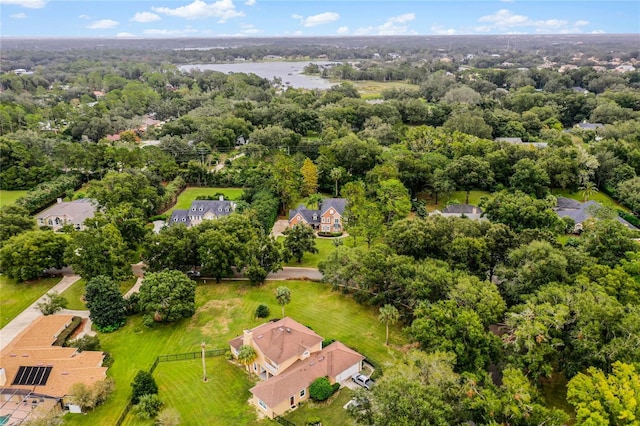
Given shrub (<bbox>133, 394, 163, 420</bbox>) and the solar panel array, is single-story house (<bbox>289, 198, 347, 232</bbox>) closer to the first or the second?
shrub (<bbox>133, 394, 163, 420</bbox>)

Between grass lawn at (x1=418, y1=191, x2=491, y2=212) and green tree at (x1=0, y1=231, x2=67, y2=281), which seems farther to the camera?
grass lawn at (x1=418, y1=191, x2=491, y2=212)

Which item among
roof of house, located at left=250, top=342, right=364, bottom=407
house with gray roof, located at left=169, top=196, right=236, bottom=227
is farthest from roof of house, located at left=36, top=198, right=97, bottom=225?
roof of house, located at left=250, top=342, right=364, bottom=407

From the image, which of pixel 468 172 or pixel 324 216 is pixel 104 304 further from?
pixel 468 172

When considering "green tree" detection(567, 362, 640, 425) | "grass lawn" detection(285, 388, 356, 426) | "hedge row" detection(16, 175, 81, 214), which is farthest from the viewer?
"hedge row" detection(16, 175, 81, 214)

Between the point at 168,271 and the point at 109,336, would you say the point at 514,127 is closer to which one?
the point at 168,271

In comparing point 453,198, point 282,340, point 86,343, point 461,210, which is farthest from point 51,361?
point 453,198

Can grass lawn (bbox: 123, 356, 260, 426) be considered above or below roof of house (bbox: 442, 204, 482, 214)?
below

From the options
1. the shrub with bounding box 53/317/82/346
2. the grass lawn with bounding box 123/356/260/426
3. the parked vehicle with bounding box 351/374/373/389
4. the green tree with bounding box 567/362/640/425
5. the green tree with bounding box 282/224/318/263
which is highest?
the green tree with bounding box 567/362/640/425
